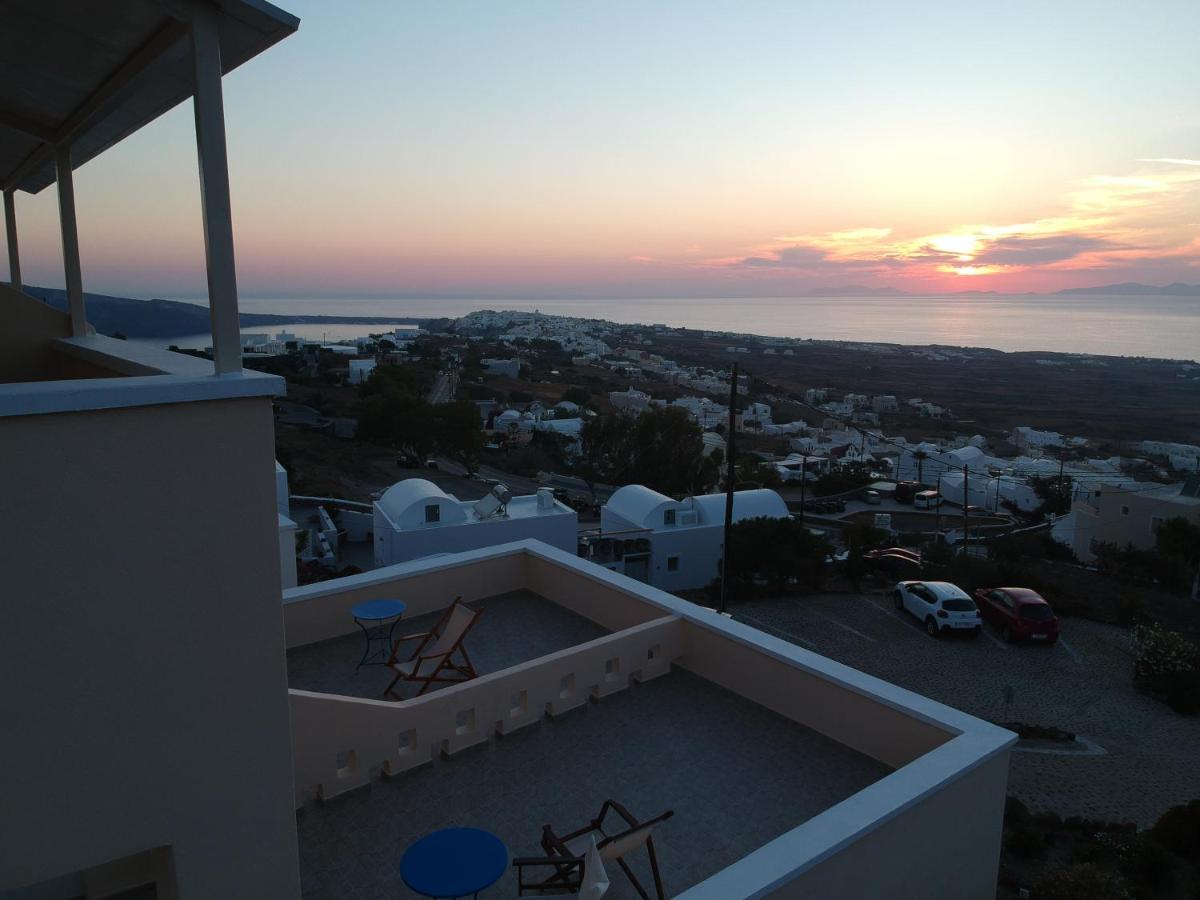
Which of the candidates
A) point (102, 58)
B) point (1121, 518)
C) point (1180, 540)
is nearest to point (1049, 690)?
point (1180, 540)

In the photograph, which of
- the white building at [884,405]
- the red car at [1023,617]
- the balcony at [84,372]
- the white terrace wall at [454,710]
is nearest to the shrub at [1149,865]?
the white terrace wall at [454,710]

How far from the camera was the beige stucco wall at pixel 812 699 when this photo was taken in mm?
3994

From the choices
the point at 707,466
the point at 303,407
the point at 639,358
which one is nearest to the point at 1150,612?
the point at 707,466

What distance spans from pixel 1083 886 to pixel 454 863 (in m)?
5.65

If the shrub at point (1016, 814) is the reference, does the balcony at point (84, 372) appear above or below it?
above

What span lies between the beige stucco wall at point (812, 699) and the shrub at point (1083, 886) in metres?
3.40

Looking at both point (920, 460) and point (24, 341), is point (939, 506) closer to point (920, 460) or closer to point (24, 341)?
point (920, 460)

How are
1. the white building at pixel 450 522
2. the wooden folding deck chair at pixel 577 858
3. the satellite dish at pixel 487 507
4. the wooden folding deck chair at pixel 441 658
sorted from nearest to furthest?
the wooden folding deck chair at pixel 577 858, the wooden folding deck chair at pixel 441 658, the white building at pixel 450 522, the satellite dish at pixel 487 507

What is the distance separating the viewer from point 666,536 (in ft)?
59.3

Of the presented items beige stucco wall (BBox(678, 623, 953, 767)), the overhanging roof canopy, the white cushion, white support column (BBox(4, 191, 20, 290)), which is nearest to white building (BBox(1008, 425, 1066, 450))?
beige stucco wall (BBox(678, 623, 953, 767))

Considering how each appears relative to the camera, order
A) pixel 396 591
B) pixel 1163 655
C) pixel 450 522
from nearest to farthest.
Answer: pixel 396 591
pixel 1163 655
pixel 450 522

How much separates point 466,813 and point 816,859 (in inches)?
67.3

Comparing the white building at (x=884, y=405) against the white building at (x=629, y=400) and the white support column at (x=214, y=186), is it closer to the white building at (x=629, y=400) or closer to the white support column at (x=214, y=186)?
the white building at (x=629, y=400)

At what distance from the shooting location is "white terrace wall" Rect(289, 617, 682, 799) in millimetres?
3674
